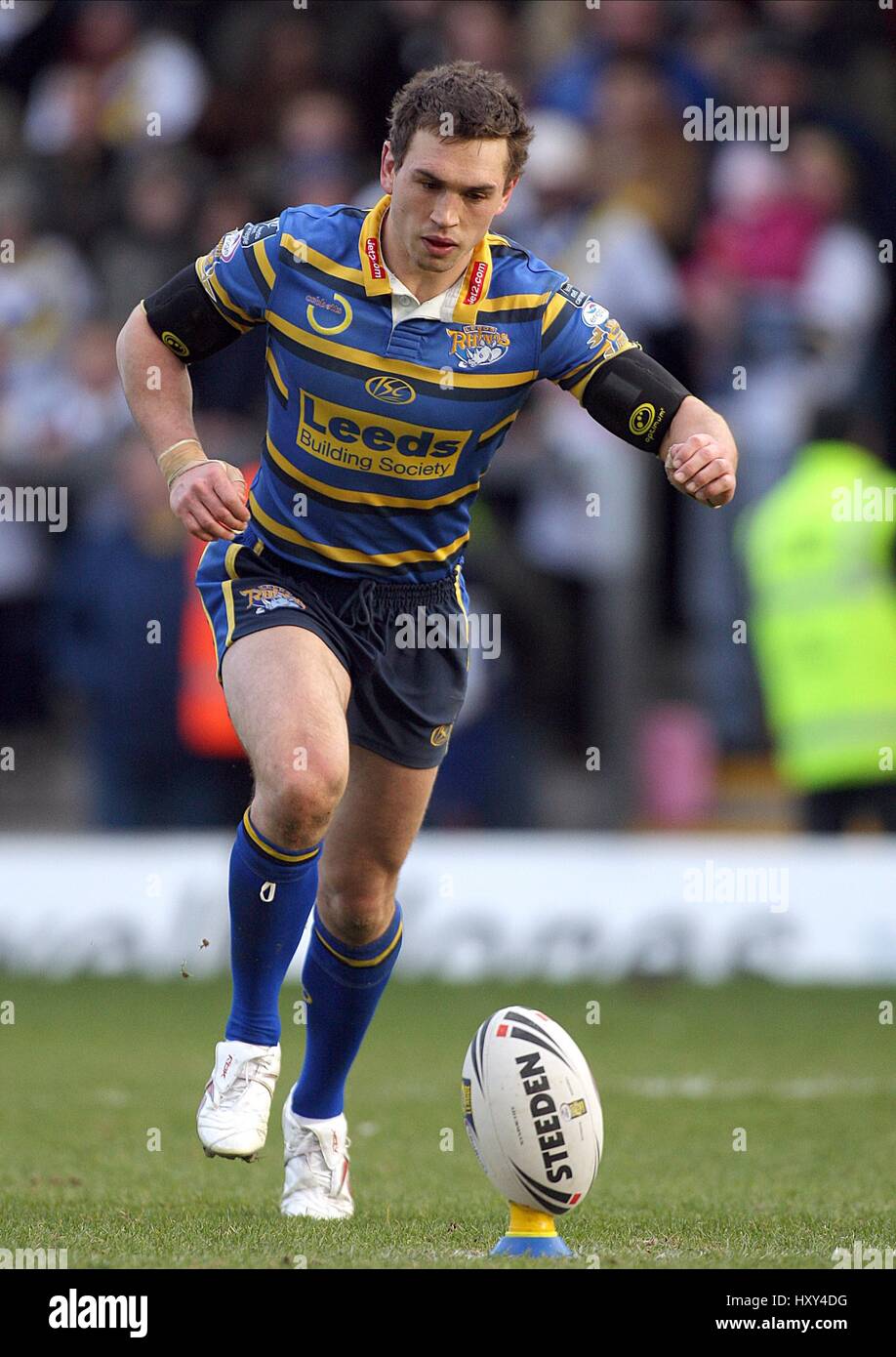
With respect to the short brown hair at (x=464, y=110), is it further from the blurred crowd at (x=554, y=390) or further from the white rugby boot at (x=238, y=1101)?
the blurred crowd at (x=554, y=390)

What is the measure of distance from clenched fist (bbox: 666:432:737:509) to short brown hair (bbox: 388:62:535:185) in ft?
2.80

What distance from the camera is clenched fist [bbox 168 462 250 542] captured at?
5102 millimetres

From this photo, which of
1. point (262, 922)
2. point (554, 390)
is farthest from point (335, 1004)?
point (554, 390)

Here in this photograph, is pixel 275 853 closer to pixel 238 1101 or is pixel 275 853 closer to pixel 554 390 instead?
pixel 238 1101

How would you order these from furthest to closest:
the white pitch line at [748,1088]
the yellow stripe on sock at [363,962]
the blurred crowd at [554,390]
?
the blurred crowd at [554,390], the white pitch line at [748,1088], the yellow stripe on sock at [363,962]

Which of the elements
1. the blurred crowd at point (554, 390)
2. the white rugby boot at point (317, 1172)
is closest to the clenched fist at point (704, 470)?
the white rugby boot at point (317, 1172)

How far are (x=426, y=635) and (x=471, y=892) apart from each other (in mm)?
5315

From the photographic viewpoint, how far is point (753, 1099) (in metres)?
7.88

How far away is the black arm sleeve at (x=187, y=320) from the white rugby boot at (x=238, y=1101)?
1.85 metres

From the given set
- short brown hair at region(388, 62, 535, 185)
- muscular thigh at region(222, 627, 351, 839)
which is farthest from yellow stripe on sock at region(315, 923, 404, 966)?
short brown hair at region(388, 62, 535, 185)

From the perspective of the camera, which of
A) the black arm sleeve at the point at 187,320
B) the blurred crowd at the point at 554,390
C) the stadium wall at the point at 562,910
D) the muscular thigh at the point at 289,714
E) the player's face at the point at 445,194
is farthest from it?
the blurred crowd at the point at 554,390

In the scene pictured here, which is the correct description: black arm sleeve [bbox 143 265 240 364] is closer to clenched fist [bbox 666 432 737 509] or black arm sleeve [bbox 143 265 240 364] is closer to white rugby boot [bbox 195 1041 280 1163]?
clenched fist [bbox 666 432 737 509]

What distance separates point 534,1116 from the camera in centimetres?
495

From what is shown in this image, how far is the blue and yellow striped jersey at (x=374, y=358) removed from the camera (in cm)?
544
